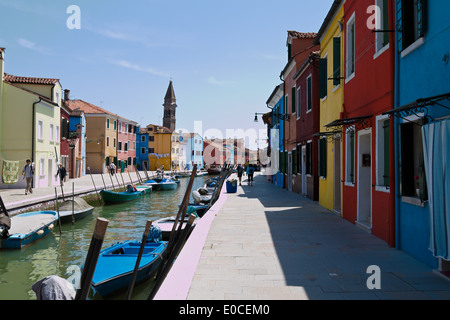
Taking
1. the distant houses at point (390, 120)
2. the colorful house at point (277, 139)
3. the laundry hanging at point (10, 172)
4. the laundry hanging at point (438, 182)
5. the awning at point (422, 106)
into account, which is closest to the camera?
the laundry hanging at point (438, 182)

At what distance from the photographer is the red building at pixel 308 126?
15078mm

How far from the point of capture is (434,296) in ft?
14.4

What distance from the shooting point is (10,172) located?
74.5ft

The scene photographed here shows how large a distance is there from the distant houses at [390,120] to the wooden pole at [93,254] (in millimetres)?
4115

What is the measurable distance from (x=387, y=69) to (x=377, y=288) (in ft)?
13.7

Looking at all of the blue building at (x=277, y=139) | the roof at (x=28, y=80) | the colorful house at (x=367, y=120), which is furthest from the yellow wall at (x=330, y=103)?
the roof at (x=28, y=80)

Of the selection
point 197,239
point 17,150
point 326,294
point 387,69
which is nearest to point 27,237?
point 197,239

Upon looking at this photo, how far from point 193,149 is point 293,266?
80.7 meters

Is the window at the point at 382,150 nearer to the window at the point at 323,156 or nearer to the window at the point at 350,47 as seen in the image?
the window at the point at 350,47

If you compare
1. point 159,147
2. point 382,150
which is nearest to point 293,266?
point 382,150

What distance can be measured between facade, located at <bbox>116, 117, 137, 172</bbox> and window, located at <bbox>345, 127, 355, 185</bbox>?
142 feet

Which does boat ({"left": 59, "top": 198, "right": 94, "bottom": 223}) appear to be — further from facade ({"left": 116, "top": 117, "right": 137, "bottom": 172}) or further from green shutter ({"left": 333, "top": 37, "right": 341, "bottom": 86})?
facade ({"left": 116, "top": 117, "right": 137, "bottom": 172})

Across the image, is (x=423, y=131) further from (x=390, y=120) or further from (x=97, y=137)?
(x=97, y=137)

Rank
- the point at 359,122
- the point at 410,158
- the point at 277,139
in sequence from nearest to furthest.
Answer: the point at 410,158
the point at 359,122
the point at 277,139
